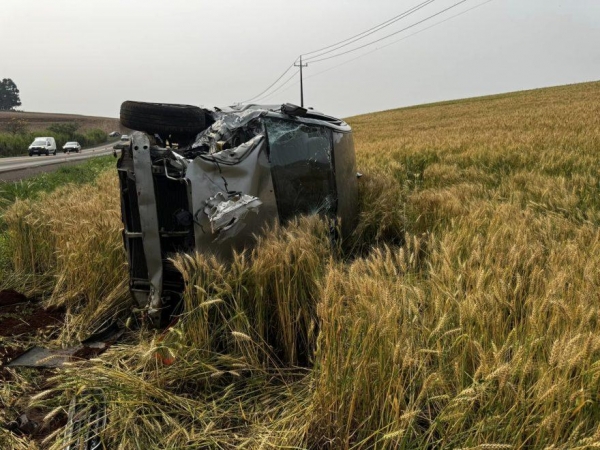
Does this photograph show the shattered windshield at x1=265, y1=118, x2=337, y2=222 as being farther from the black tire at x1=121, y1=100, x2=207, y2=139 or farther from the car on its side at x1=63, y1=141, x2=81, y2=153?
the car on its side at x1=63, y1=141, x2=81, y2=153

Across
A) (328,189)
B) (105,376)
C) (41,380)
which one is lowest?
(41,380)

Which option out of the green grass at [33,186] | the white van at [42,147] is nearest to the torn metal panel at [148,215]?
the green grass at [33,186]

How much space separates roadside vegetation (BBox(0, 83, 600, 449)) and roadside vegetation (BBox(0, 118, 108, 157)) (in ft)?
151

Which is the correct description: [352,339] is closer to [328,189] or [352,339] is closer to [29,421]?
[29,421]

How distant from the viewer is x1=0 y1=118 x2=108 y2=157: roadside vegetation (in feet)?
141

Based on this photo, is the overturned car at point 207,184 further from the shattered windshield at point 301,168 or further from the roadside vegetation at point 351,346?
the roadside vegetation at point 351,346

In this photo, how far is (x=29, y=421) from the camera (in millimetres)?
2322

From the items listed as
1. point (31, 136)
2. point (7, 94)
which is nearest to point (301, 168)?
point (31, 136)

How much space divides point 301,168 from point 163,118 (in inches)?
50.8

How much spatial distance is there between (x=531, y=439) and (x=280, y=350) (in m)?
1.43

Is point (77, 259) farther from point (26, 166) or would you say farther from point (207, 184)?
point (26, 166)

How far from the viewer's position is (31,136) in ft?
158

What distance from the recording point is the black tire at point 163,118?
4.02 metres

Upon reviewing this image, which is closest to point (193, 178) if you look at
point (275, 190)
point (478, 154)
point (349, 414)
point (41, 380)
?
point (275, 190)
